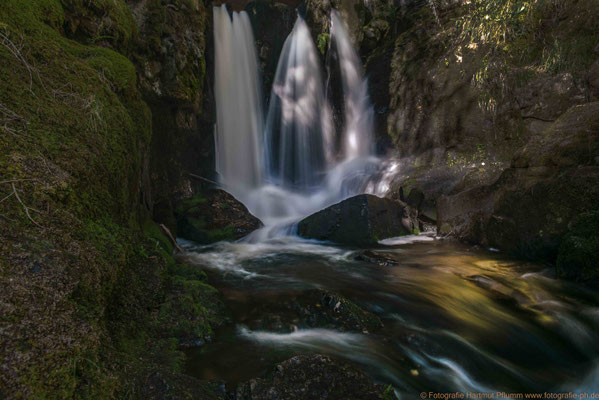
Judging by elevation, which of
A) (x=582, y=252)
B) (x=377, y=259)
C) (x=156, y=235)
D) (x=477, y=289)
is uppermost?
(x=156, y=235)

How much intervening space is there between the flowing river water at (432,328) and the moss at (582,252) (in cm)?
19

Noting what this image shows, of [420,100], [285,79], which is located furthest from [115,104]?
[285,79]

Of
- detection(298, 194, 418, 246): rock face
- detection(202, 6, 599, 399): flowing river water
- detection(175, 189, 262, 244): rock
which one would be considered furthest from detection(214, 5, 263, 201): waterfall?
detection(298, 194, 418, 246): rock face

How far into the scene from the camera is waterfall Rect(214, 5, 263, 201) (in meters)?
13.8

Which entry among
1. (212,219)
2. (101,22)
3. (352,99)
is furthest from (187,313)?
(352,99)

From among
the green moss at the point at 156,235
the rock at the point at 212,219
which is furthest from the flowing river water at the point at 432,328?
the rock at the point at 212,219

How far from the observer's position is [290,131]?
16.4 meters

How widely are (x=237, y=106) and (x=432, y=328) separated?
13.2m

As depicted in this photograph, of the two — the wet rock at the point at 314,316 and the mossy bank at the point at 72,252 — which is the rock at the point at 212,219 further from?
the wet rock at the point at 314,316

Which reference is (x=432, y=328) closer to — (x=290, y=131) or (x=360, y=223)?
(x=360, y=223)

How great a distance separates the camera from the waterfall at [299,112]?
1617 cm

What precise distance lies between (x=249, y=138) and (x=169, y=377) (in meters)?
13.8

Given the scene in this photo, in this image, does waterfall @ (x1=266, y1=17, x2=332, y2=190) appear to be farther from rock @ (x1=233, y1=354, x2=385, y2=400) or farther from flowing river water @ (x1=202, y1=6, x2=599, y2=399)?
rock @ (x1=233, y1=354, x2=385, y2=400)

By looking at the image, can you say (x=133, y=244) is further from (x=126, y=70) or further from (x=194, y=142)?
(x=194, y=142)
